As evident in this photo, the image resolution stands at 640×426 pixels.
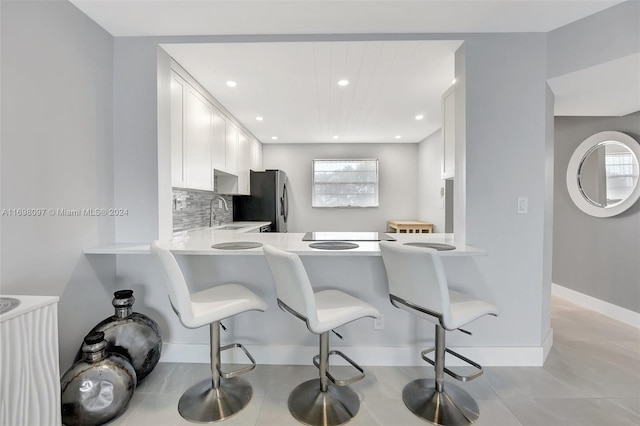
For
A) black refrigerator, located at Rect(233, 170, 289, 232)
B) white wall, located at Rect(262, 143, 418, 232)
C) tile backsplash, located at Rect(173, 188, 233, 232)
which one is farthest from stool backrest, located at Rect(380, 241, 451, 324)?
white wall, located at Rect(262, 143, 418, 232)

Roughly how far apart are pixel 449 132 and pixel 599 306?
103 inches

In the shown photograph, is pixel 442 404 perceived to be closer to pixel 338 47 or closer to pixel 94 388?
pixel 94 388

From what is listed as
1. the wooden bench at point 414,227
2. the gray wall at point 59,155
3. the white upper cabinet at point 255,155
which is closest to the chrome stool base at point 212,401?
the gray wall at point 59,155

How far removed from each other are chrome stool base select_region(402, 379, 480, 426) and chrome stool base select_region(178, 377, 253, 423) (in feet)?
3.22

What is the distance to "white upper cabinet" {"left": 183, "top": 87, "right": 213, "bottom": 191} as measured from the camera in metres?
2.46

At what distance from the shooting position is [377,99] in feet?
9.87

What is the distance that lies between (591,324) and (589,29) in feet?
8.46

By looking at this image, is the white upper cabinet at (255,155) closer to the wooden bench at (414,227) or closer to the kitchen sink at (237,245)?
the wooden bench at (414,227)

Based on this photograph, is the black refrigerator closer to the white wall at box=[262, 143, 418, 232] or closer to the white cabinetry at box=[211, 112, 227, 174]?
the white wall at box=[262, 143, 418, 232]

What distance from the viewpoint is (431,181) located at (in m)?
4.71

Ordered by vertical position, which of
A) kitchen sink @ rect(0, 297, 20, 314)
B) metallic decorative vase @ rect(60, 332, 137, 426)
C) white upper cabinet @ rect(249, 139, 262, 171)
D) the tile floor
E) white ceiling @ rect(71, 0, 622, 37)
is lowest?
the tile floor

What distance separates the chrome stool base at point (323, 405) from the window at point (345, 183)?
3.90 m

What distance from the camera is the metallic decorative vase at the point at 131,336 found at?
67.9 inches

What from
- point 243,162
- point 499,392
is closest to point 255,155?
point 243,162
